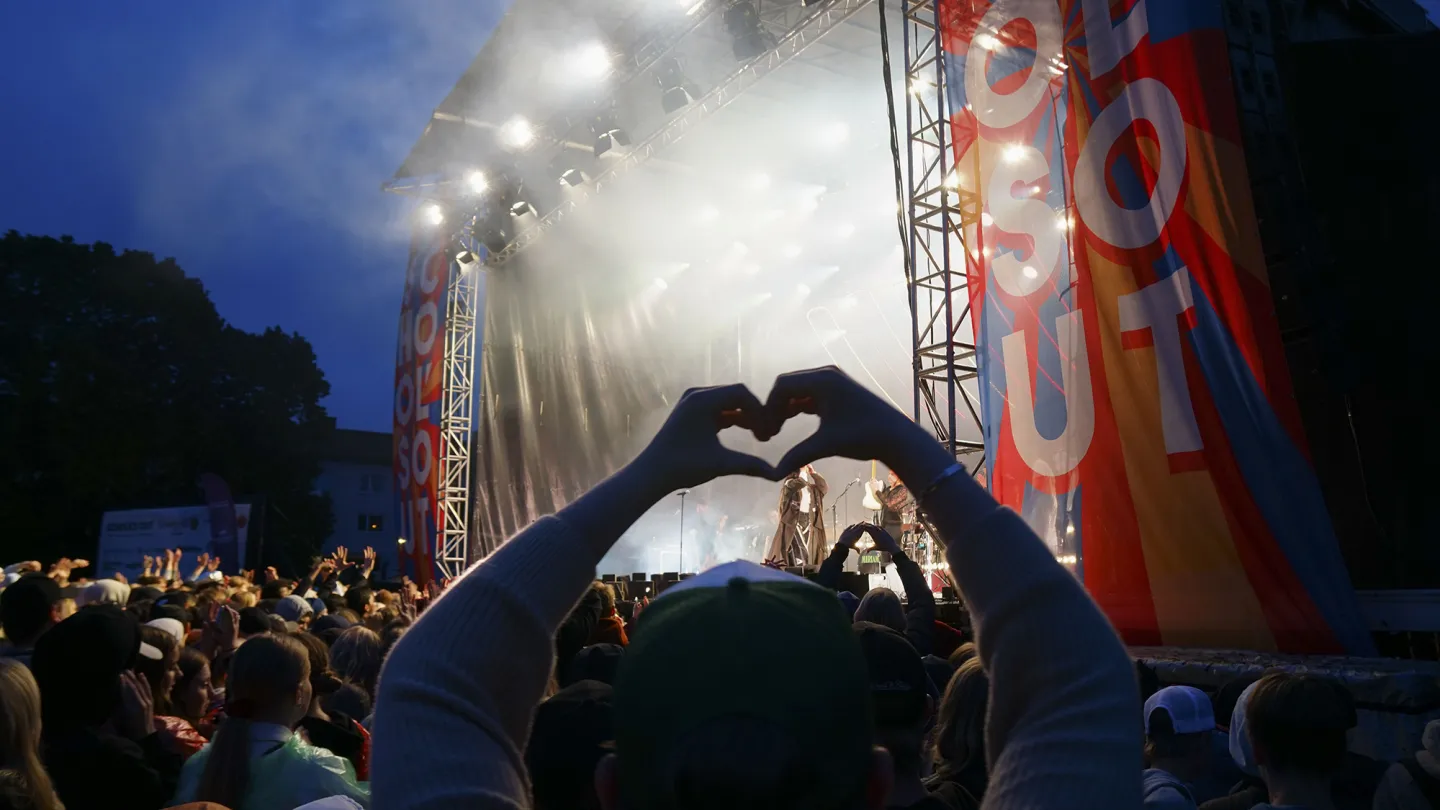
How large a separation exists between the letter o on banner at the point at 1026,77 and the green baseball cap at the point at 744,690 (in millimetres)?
7914

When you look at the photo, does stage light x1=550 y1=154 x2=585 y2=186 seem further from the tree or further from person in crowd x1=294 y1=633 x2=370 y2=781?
the tree

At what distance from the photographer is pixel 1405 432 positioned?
6.05 metres

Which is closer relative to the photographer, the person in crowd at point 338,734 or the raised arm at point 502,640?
the raised arm at point 502,640

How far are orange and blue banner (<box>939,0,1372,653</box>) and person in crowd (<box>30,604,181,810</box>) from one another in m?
5.87

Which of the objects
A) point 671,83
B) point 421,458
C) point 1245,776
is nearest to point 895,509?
point 671,83

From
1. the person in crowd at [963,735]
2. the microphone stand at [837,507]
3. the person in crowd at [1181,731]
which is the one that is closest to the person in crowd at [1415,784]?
the person in crowd at [1181,731]

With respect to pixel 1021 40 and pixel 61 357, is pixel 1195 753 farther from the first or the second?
pixel 61 357

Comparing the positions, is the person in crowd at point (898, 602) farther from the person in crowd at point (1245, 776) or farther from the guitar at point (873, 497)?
the guitar at point (873, 497)

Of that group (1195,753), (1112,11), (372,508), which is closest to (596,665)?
(1195,753)

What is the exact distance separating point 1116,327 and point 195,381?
2728 cm

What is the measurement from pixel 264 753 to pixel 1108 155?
21.7 feet

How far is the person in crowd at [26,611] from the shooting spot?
3463mm

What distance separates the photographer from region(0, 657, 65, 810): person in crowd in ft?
6.49

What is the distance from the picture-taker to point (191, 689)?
3.65 m
